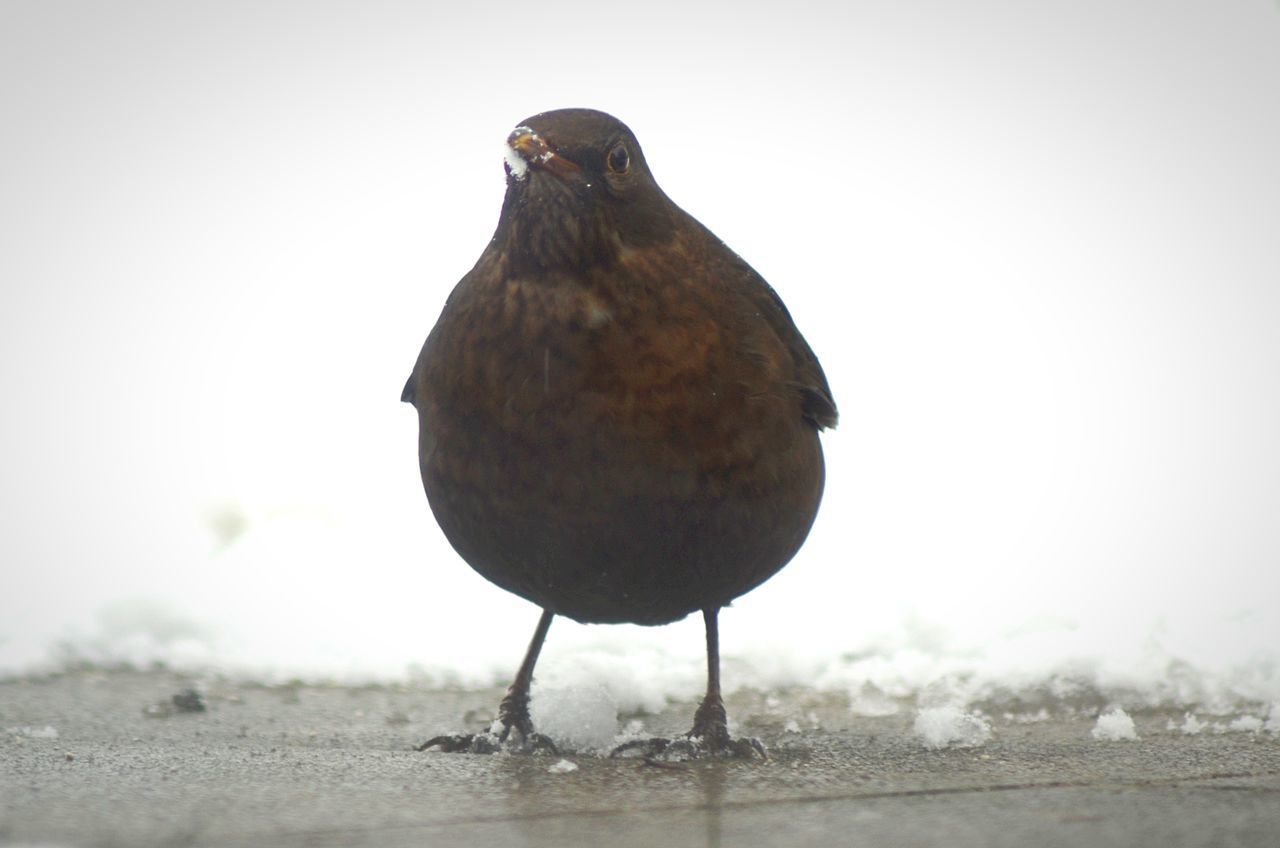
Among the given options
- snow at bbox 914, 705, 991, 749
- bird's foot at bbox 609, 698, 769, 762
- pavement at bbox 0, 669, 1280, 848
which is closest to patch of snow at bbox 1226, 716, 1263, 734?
pavement at bbox 0, 669, 1280, 848

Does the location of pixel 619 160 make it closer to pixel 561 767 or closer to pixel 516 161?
pixel 516 161

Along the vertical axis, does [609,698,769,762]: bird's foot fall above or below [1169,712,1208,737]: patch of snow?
below

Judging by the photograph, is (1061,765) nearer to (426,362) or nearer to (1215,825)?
(1215,825)

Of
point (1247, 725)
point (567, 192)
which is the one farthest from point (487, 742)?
point (1247, 725)

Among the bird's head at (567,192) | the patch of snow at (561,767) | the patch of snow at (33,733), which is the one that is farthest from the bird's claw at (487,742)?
the bird's head at (567,192)

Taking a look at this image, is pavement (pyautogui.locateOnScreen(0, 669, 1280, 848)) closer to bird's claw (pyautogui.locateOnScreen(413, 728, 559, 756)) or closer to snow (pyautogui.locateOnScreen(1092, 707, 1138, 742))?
snow (pyautogui.locateOnScreen(1092, 707, 1138, 742))

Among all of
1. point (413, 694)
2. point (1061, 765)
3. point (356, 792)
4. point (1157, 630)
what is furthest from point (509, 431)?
point (1157, 630)

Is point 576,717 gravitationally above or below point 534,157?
below
